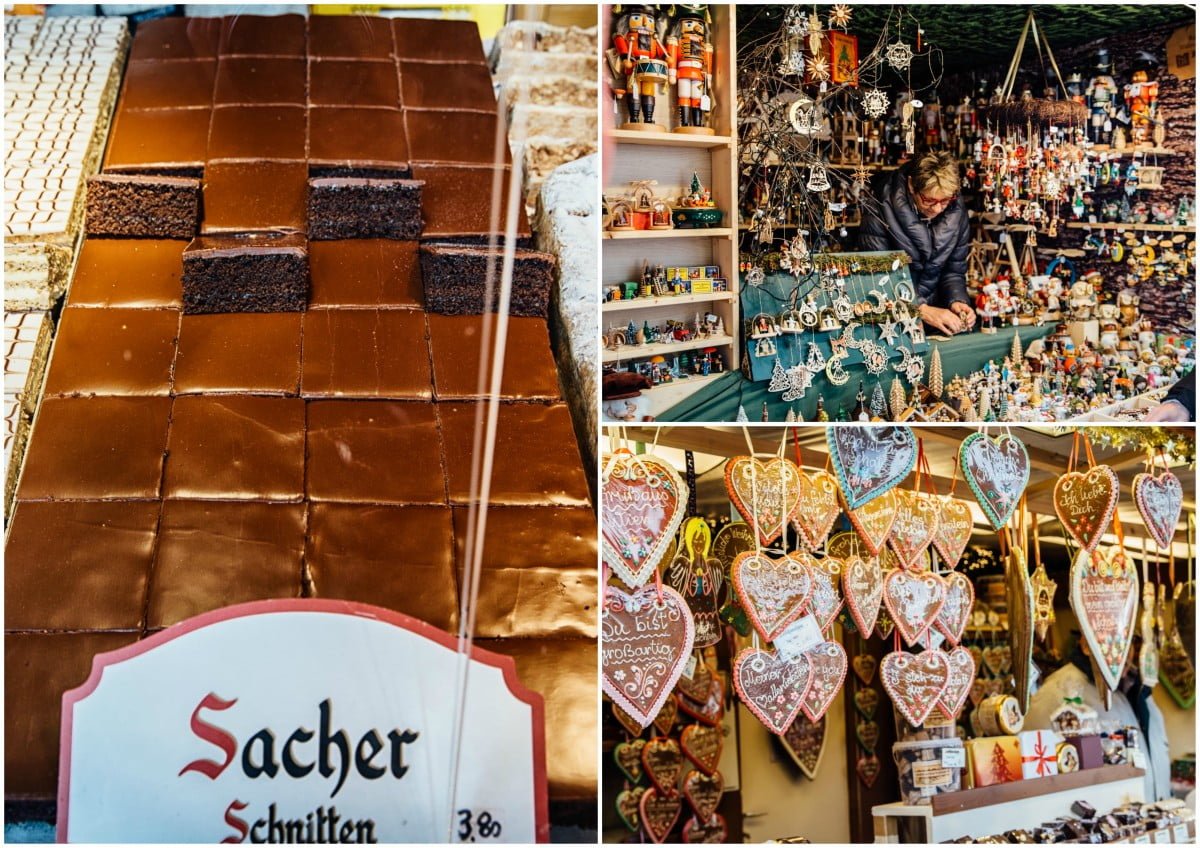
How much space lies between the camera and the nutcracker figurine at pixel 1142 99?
8.36 feet

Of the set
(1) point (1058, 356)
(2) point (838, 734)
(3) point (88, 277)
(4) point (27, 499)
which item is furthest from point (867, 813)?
(3) point (88, 277)

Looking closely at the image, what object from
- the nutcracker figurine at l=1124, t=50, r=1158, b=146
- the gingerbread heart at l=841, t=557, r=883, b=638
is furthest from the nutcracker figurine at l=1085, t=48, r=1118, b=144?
the gingerbread heart at l=841, t=557, r=883, b=638

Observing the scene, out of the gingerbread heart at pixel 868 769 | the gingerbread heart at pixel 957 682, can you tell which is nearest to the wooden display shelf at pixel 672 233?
the gingerbread heart at pixel 957 682

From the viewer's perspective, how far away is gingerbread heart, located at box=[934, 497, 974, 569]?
2553 millimetres

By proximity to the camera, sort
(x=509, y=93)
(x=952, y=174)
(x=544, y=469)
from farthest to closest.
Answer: (x=509, y=93)
(x=952, y=174)
(x=544, y=469)

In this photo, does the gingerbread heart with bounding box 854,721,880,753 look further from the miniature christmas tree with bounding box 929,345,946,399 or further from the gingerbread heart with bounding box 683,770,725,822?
the miniature christmas tree with bounding box 929,345,946,399

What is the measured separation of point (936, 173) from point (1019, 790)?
1.66 m

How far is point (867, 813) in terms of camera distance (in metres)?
2.96

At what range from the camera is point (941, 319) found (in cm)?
259

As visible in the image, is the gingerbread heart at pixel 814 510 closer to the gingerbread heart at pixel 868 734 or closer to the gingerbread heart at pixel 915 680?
the gingerbread heart at pixel 915 680

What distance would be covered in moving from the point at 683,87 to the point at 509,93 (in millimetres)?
673

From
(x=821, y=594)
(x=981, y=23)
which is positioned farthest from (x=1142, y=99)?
(x=821, y=594)

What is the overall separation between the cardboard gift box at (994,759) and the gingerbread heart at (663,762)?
31.6 inches

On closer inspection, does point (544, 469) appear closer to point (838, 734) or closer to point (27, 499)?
point (27, 499)
